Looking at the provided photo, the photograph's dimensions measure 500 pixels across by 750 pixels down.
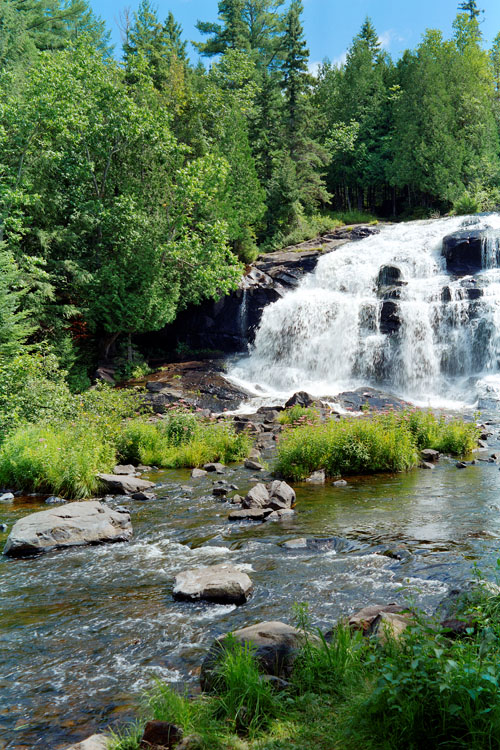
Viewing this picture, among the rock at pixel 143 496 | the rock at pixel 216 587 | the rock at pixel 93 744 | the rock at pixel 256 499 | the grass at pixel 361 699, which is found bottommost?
the rock at pixel 143 496

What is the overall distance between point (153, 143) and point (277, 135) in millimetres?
17278

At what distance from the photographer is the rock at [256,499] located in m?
9.49

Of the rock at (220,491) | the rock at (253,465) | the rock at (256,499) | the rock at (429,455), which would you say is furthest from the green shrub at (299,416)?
the rock at (256,499)

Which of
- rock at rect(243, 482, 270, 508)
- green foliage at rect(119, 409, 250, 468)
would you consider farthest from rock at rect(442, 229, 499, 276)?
rock at rect(243, 482, 270, 508)

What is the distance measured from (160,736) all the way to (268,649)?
99 centimetres

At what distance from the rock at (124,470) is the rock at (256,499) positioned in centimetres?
385

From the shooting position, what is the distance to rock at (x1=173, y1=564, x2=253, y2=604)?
5930 mm

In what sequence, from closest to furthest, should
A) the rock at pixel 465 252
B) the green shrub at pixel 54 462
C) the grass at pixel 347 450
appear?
the green shrub at pixel 54 462 → the grass at pixel 347 450 → the rock at pixel 465 252

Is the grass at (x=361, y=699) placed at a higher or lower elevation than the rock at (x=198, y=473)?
higher

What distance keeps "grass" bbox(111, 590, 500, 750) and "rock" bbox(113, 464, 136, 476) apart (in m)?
8.50

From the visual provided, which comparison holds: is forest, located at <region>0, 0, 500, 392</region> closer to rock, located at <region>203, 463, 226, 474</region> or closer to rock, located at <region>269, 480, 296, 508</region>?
rock, located at <region>203, 463, 226, 474</region>

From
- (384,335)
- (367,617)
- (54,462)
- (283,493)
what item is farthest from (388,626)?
(384,335)

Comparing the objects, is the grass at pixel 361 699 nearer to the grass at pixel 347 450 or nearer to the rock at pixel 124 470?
the grass at pixel 347 450

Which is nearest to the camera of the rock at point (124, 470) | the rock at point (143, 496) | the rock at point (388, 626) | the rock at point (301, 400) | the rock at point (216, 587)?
the rock at point (388, 626)
